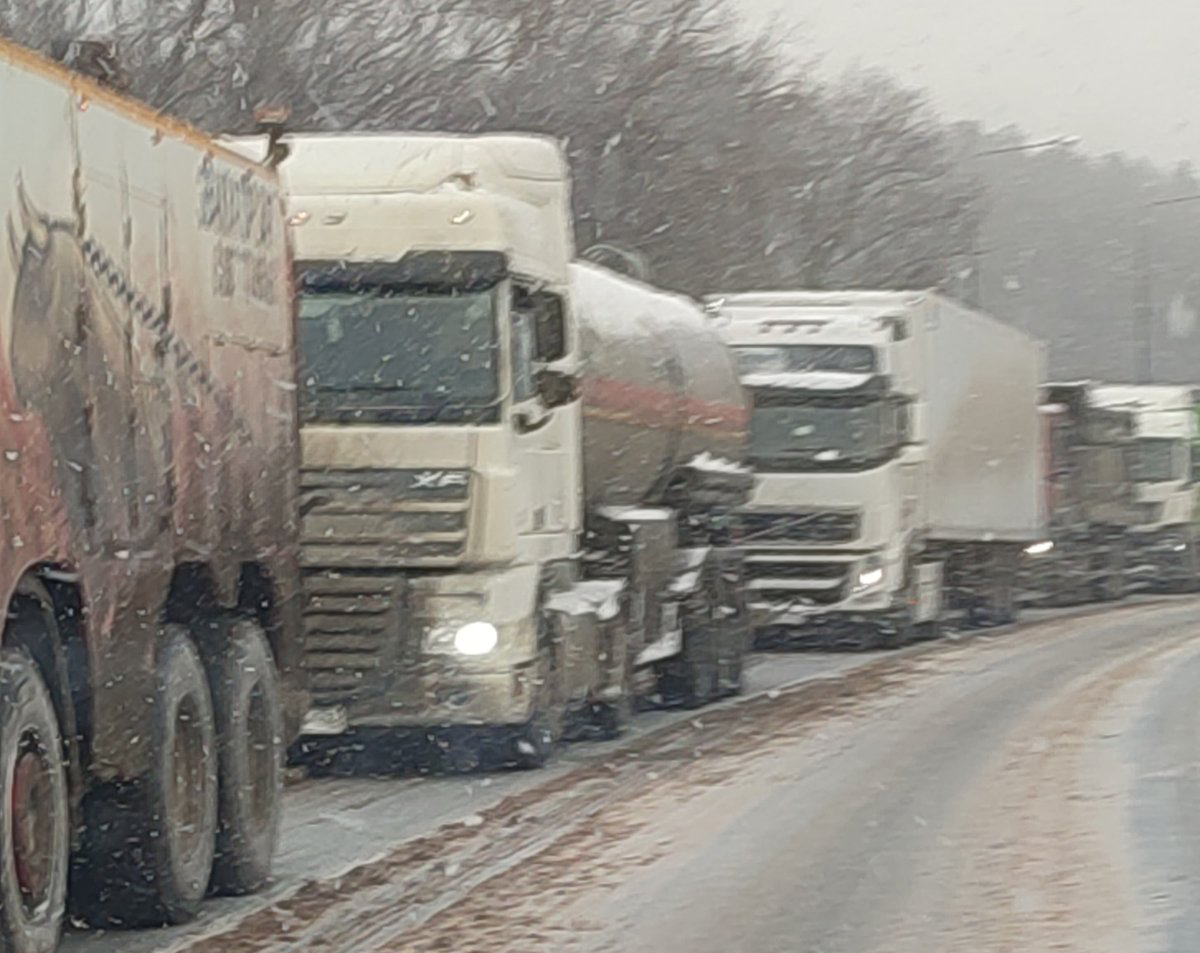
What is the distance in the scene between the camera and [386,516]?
15.6 m

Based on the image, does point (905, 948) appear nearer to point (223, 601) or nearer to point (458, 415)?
point (223, 601)

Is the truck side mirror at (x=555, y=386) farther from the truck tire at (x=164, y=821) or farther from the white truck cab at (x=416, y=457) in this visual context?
the truck tire at (x=164, y=821)

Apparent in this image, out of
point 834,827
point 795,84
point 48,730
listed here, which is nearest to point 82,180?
point 48,730

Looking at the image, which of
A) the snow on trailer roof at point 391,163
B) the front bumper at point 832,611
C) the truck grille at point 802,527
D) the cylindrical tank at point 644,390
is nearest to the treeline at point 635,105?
the truck grille at point 802,527

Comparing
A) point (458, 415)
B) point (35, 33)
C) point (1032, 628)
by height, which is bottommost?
point (1032, 628)

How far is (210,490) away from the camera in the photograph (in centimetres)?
1068

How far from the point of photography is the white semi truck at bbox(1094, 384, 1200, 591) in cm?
4516

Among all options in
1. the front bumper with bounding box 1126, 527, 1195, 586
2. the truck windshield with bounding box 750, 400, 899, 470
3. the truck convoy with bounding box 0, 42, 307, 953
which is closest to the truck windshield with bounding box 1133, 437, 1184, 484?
the front bumper with bounding box 1126, 527, 1195, 586

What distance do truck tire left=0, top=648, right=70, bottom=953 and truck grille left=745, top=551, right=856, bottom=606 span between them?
19353mm

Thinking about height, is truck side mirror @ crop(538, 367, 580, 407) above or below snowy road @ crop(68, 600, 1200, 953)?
above

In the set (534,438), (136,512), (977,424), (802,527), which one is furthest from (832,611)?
(136,512)

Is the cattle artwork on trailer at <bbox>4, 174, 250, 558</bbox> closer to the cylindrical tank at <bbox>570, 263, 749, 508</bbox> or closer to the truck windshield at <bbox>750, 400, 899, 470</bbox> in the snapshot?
the cylindrical tank at <bbox>570, 263, 749, 508</bbox>

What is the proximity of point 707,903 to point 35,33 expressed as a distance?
2620 cm

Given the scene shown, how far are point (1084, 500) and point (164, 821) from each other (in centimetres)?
3440
